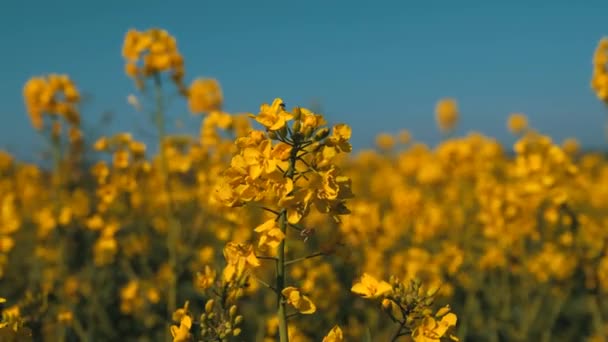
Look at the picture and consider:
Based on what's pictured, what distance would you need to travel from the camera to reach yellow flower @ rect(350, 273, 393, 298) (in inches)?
82.0

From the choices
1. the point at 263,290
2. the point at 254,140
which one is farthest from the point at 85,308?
the point at 254,140

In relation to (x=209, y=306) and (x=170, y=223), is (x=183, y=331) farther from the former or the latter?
(x=170, y=223)

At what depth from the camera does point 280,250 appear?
200cm

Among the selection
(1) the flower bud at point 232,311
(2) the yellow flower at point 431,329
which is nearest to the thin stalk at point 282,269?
(1) the flower bud at point 232,311

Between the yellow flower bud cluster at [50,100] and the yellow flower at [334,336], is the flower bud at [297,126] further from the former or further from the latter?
the yellow flower bud cluster at [50,100]

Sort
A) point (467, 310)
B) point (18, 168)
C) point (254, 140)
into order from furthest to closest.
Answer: point (18, 168) → point (467, 310) → point (254, 140)

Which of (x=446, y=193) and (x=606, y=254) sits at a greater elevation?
(x=446, y=193)

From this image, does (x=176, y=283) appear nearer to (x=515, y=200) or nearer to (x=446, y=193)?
(x=515, y=200)

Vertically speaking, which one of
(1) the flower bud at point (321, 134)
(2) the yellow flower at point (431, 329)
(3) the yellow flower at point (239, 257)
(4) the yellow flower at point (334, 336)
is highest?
(1) the flower bud at point (321, 134)

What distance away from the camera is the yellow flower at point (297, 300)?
193cm

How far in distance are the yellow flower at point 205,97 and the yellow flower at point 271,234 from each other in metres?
5.51

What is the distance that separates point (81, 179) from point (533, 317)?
Result: 6.82 meters

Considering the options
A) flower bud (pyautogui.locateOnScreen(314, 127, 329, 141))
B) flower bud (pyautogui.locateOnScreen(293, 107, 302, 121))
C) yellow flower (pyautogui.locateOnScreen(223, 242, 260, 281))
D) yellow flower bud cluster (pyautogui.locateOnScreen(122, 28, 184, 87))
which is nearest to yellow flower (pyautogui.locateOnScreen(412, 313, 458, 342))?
yellow flower (pyautogui.locateOnScreen(223, 242, 260, 281))

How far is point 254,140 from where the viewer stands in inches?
78.2
